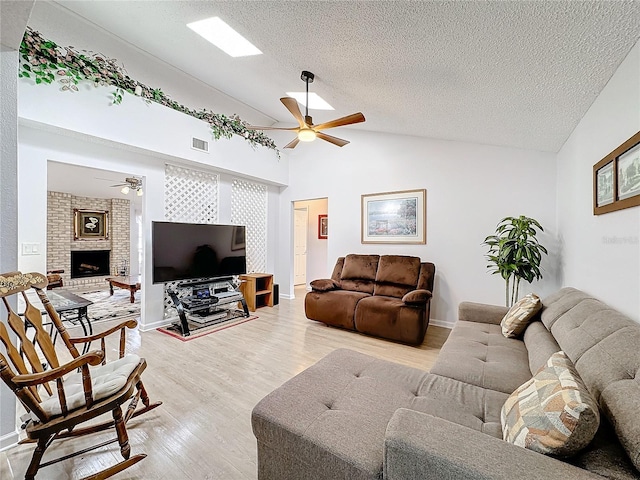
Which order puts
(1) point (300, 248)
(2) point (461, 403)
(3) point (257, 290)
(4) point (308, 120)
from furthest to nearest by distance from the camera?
(1) point (300, 248) → (3) point (257, 290) → (4) point (308, 120) → (2) point (461, 403)

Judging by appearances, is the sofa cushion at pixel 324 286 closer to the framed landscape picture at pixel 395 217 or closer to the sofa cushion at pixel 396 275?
the sofa cushion at pixel 396 275

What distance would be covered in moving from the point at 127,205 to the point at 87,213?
3.17ft

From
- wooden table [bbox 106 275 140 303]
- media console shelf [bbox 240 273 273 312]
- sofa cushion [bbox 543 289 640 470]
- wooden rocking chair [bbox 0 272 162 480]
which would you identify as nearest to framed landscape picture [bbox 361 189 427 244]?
media console shelf [bbox 240 273 273 312]

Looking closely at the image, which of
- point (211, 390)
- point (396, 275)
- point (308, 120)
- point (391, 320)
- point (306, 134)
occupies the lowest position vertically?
point (211, 390)

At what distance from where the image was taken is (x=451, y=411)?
1328 millimetres

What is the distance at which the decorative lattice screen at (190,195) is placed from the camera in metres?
4.06

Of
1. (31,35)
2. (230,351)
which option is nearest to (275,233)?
(230,351)

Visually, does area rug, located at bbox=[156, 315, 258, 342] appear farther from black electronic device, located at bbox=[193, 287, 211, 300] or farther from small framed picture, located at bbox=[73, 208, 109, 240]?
small framed picture, located at bbox=[73, 208, 109, 240]

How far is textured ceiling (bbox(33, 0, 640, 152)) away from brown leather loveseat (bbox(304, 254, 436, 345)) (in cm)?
189

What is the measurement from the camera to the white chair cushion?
4.77 ft

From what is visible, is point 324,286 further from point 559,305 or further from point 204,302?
point 559,305

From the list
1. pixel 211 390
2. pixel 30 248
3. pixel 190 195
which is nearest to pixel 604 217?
pixel 211 390

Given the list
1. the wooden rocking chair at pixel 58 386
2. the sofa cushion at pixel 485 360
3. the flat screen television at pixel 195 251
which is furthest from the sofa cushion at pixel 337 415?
the flat screen television at pixel 195 251

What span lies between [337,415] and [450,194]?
3577 mm
